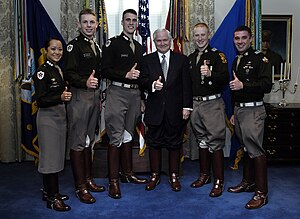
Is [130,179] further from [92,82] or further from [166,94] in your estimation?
[92,82]

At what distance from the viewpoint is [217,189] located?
11.1 feet

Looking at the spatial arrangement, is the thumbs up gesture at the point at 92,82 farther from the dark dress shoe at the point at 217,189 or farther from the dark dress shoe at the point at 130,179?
the dark dress shoe at the point at 217,189

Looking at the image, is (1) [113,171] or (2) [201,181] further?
(2) [201,181]

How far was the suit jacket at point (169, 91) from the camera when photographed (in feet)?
11.2

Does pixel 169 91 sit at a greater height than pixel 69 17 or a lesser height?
lesser

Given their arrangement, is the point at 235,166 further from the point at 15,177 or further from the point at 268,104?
the point at 15,177

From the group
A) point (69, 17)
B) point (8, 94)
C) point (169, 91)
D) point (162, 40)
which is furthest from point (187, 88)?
point (8, 94)

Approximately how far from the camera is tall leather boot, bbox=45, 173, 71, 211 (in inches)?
118

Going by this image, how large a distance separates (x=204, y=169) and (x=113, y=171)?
89cm

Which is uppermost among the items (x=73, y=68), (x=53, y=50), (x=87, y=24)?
(x=87, y=24)

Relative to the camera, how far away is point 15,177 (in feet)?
13.3

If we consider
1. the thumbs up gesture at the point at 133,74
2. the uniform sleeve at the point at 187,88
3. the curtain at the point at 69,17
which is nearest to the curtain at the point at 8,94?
the curtain at the point at 69,17

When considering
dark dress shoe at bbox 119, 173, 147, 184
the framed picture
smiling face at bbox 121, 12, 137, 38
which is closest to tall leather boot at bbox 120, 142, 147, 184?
dark dress shoe at bbox 119, 173, 147, 184

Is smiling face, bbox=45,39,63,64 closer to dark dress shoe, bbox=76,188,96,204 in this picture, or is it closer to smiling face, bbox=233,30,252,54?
dark dress shoe, bbox=76,188,96,204
